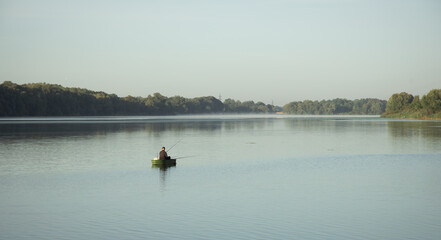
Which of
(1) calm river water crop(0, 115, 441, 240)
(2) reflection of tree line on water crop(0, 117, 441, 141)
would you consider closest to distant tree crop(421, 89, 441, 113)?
(2) reflection of tree line on water crop(0, 117, 441, 141)

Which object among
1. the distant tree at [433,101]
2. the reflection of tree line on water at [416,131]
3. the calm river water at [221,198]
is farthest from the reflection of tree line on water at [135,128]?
the distant tree at [433,101]

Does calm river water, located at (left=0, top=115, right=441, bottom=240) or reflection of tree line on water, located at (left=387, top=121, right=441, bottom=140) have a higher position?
reflection of tree line on water, located at (left=387, top=121, right=441, bottom=140)

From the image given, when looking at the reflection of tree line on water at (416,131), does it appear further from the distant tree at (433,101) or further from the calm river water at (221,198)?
the distant tree at (433,101)

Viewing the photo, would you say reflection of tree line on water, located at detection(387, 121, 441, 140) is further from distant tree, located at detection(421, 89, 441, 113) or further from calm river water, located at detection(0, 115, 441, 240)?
distant tree, located at detection(421, 89, 441, 113)

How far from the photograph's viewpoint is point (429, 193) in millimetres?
20688

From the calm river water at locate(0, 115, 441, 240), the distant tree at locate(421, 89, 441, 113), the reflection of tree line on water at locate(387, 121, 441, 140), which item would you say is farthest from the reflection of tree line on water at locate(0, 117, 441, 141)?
the distant tree at locate(421, 89, 441, 113)

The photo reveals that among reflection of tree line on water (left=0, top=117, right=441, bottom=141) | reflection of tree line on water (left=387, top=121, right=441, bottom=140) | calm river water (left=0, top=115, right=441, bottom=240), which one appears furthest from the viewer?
reflection of tree line on water (left=0, top=117, right=441, bottom=141)

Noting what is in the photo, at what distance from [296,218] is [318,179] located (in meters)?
9.62

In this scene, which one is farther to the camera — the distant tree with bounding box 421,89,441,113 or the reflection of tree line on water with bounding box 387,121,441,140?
the distant tree with bounding box 421,89,441,113

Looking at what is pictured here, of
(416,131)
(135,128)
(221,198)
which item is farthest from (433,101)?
(221,198)

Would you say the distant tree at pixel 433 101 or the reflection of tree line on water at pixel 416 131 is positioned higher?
the distant tree at pixel 433 101

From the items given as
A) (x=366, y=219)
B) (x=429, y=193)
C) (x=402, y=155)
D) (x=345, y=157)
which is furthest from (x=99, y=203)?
(x=402, y=155)

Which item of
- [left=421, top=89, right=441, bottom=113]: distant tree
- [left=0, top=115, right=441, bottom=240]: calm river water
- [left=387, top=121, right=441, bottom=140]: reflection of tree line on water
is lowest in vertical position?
[left=0, top=115, right=441, bottom=240]: calm river water

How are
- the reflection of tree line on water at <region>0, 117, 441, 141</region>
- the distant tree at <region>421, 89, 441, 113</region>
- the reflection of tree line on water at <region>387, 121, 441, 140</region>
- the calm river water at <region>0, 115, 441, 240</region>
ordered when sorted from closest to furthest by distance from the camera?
the calm river water at <region>0, 115, 441, 240</region> < the reflection of tree line on water at <region>387, 121, 441, 140</region> < the reflection of tree line on water at <region>0, 117, 441, 141</region> < the distant tree at <region>421, 89, 441, 113</region>
